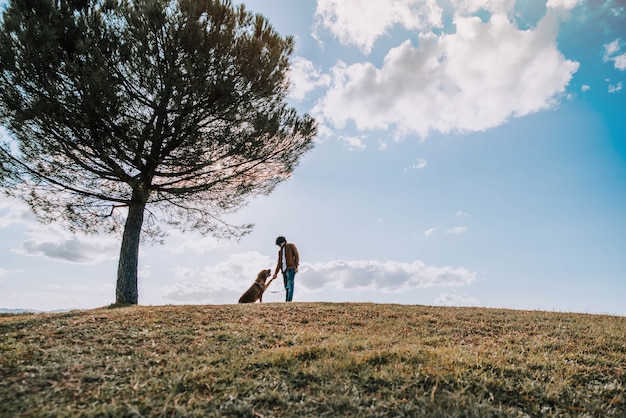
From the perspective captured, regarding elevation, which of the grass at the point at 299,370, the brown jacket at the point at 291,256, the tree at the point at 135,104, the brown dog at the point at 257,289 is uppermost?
the tree at the point at 135,104

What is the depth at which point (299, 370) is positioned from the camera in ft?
15.0

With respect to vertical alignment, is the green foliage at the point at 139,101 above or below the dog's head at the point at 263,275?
above

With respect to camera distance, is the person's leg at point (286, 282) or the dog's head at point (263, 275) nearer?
the person's leg at point (286, 282)

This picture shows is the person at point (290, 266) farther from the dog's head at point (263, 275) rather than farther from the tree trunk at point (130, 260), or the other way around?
the tree trunk at point (130, 260)

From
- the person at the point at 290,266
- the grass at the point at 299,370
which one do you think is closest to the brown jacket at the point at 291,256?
the person at the point at 290,266

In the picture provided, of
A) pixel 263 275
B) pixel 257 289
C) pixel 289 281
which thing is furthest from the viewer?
pixel 263 275

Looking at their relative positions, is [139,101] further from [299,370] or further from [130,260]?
[299,370]

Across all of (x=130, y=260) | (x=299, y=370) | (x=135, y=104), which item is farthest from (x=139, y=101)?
(x=299, y=370)

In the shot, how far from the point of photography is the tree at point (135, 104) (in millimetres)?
11609

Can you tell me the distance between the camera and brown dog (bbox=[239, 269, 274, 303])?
41.6 ft

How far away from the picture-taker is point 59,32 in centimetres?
1170

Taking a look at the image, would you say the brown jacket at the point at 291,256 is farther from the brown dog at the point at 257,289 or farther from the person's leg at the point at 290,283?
the brown dog at the point at 257,289

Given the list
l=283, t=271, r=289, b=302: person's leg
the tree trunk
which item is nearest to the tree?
the tree trunk

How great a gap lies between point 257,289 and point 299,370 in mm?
8480
